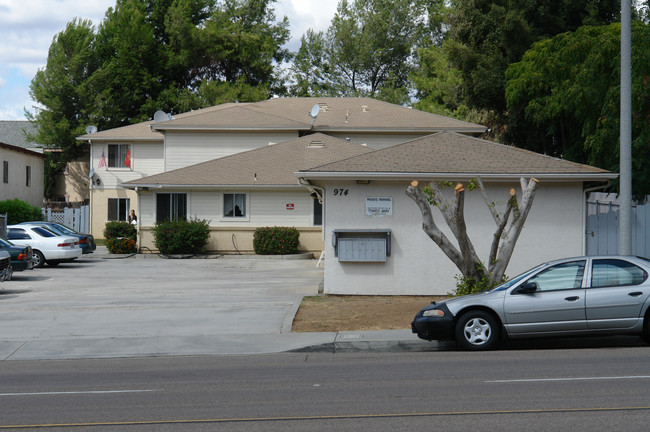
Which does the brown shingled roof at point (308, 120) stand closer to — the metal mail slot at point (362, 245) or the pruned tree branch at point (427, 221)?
the metal mail slot at point (362, 245)

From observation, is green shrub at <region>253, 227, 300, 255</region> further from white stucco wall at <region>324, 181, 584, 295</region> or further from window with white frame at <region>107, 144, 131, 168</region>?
window with white frame at <region>107, 144, 131, 168</region>

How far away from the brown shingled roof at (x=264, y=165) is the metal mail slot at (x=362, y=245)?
1367cm

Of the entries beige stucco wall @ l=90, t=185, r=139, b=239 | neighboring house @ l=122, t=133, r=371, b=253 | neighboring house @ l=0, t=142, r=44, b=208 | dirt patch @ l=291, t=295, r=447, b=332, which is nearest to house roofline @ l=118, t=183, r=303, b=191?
neighboring house @ l=122, t=133, r=371, b=253

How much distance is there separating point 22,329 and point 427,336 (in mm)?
8492

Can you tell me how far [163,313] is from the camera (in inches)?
689

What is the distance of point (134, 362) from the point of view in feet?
41.5

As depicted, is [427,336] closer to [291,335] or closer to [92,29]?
[291,335]

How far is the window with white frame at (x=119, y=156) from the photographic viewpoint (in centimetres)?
4347

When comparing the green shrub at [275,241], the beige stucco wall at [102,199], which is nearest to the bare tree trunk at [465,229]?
the green shrub at [275,241]

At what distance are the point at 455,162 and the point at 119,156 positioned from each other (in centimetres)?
2866

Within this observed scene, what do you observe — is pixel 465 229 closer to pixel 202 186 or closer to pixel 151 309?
pixel 151 309

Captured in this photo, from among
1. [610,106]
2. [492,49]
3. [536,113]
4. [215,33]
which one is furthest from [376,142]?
[215,33]

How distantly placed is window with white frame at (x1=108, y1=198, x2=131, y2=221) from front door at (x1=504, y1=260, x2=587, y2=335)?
115 feet

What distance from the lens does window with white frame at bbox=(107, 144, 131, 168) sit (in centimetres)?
4347
